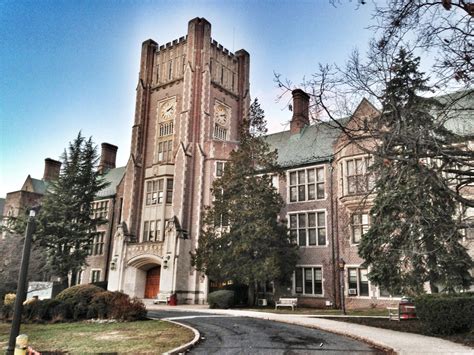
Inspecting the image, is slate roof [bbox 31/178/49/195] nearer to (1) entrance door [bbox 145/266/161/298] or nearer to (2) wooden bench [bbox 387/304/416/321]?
(1) entrance door [bbox 145/266/161/298]

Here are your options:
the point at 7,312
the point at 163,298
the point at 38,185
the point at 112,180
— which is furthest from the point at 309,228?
the point at 38,185

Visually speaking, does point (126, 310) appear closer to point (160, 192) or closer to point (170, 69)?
point (160, 192)

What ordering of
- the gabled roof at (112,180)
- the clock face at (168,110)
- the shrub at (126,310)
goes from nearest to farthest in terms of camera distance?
the shrub at (126,310), the clock face at (168,110), the gabled roof at (112,180)

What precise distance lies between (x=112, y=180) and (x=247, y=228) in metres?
25.1

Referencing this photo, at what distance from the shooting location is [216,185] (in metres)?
25.7

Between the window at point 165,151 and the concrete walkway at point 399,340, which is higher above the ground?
the window at point 165,151

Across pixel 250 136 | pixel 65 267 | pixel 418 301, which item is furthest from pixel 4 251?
pixel 418 301

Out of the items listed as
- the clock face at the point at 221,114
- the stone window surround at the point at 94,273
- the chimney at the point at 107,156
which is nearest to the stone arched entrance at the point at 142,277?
the stone window surround at the point at 94,273

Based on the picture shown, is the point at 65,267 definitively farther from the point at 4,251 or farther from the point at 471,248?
the point at 471,248

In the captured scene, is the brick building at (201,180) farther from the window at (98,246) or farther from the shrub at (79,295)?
the shrub at (79,295)

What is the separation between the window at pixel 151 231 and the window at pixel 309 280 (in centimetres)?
1136

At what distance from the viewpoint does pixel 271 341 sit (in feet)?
34.1

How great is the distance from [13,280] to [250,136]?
2044 cm

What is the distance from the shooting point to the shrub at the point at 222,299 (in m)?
22.8
